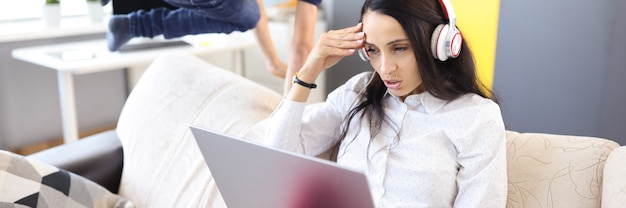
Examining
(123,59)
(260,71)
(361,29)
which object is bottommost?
(260,71)

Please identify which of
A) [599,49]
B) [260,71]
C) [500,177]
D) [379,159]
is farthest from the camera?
[260,71]

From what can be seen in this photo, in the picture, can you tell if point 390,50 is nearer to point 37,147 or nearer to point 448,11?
point 448,11

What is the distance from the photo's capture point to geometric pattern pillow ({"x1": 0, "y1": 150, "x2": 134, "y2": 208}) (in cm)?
155

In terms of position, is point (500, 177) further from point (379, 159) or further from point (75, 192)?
point (75, 192)

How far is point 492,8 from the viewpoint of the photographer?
2.69m

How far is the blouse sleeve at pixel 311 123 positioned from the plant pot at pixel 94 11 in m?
2.44

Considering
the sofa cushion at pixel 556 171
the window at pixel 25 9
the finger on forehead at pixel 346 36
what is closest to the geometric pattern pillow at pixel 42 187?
the finger on forehead at pixel 346 36

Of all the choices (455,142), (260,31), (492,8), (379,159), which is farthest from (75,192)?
(492,8)

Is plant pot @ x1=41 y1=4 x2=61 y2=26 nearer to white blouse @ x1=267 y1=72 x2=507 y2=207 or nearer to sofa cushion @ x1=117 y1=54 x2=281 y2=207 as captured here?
sofa cushion @ x1=117 y1=54 x2=281 y2=207

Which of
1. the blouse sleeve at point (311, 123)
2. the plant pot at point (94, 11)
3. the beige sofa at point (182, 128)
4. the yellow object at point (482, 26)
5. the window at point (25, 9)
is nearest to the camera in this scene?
the blouse sleeve at point (311, 123)

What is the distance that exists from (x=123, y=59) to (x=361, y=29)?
1892 mm

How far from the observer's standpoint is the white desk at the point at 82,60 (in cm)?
286

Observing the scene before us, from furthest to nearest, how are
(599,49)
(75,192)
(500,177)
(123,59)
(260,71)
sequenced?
(260,71), (123,59), (599,49), (75,192), (500,177)

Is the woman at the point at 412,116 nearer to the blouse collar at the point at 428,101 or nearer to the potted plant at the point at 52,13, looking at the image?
the blouse collar at the point at 428,101
